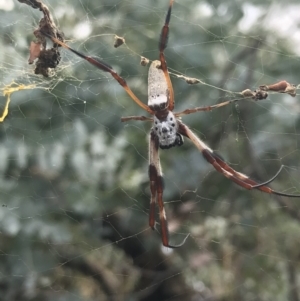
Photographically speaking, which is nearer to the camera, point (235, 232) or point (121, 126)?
point (121, 126)

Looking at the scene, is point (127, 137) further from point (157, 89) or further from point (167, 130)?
point (157, 89)

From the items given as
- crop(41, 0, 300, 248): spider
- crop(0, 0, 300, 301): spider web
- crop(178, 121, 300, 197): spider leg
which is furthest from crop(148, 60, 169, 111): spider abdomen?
crop(0, 0, 300, 301): spider web

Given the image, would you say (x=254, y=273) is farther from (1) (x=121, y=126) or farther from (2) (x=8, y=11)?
(2) (x=8, y=11)

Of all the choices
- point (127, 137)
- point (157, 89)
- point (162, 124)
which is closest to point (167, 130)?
point (162, 124)

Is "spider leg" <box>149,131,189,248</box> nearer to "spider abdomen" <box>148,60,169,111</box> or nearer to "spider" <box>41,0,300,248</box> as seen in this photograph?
"spider" <box>41,0,300,248</box>

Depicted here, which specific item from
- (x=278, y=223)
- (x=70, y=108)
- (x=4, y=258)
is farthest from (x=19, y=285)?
(x=278, y=223)

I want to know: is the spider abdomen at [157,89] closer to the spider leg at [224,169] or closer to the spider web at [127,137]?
the spider leg at [224,169]

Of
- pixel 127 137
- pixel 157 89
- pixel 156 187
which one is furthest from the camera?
pixel 127 137
